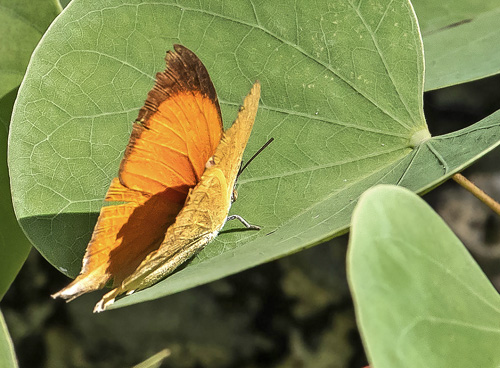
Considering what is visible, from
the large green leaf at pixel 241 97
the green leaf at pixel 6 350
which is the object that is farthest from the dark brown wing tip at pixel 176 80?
the green leaf at pixel 6 350

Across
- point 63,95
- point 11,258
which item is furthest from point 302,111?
point 11,258

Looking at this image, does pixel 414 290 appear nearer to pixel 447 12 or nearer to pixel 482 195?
pixel 482 195

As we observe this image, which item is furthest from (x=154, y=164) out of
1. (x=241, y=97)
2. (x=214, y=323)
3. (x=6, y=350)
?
(x=214, y=323)

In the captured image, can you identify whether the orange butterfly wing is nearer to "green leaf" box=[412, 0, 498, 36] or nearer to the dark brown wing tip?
the dark brown wing tip

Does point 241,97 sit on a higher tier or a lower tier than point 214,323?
higher

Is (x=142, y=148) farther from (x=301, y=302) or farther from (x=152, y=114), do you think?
(x=301, y=302)

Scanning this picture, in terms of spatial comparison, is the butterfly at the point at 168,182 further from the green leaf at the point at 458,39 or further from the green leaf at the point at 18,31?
the green leaf at the point at 458,39

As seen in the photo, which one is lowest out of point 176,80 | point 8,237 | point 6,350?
point 8,237
